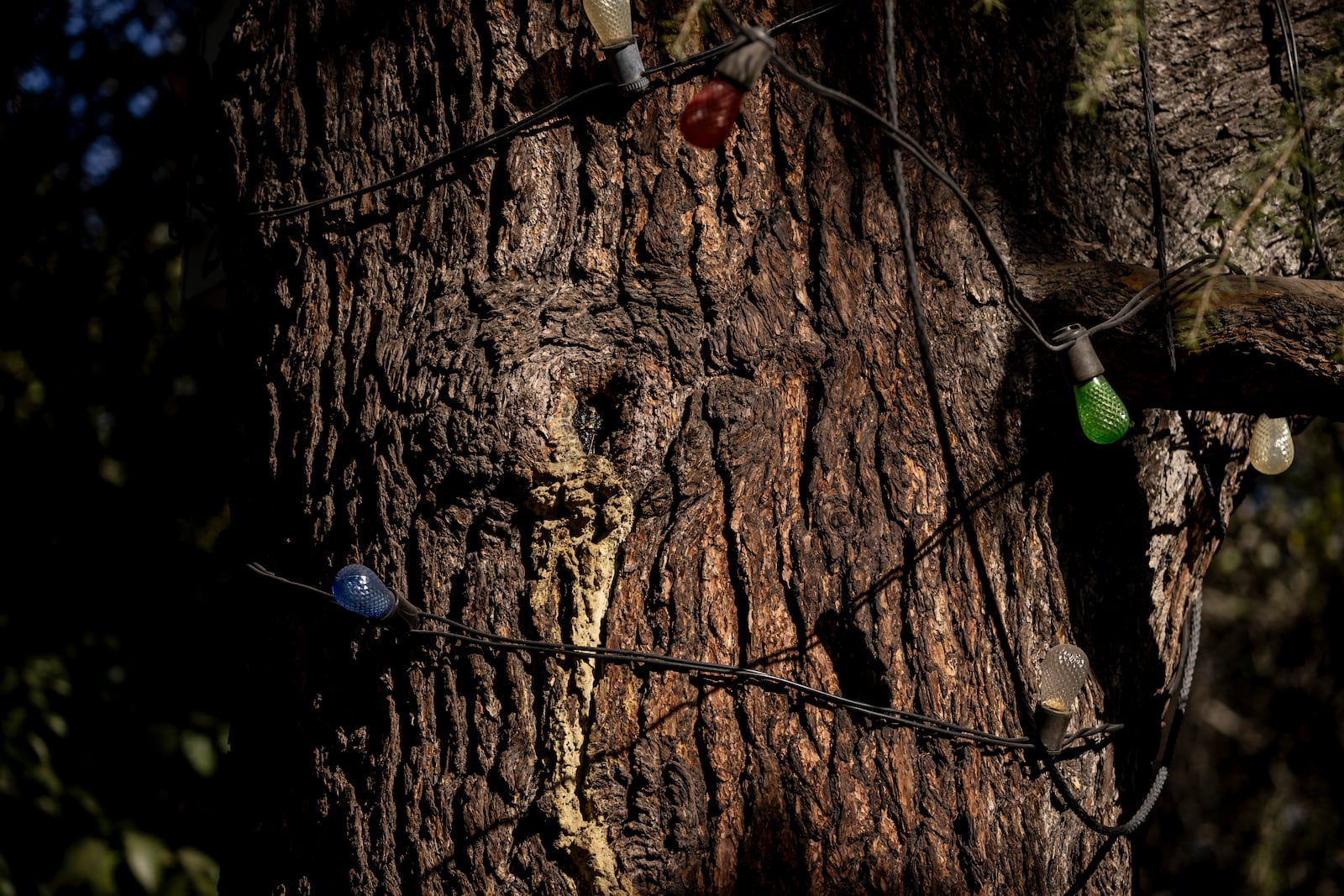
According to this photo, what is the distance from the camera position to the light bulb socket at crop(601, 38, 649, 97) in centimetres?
106

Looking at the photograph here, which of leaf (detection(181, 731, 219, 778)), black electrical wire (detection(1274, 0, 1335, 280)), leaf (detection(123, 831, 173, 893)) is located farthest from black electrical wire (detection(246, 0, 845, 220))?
leaf (detection(181, 731, 219, 778))

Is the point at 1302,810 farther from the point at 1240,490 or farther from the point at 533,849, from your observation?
the point at 533,849

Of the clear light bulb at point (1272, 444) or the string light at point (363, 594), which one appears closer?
the string light at point (363, 594)

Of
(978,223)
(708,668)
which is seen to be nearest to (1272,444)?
(978,223)

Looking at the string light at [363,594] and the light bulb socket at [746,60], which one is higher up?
the light bulb socket at [746,60]

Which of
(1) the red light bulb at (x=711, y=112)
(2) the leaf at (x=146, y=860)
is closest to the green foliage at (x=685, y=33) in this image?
(1) the red light bulb at (x=711, y=112)

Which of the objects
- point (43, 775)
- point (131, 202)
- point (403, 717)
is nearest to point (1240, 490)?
point (403, 717)

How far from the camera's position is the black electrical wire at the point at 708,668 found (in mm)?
1012

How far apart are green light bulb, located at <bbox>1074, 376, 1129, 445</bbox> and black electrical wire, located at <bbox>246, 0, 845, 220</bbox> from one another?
1.79 feet

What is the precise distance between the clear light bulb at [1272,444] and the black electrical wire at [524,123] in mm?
848

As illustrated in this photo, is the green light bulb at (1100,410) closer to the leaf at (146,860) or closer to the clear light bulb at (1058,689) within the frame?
the clear light bulb at (1058,689)

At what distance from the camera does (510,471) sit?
1025mm

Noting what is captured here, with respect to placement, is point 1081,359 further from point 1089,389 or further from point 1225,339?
point 1225,339

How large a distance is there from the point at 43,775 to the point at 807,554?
6.67ft
